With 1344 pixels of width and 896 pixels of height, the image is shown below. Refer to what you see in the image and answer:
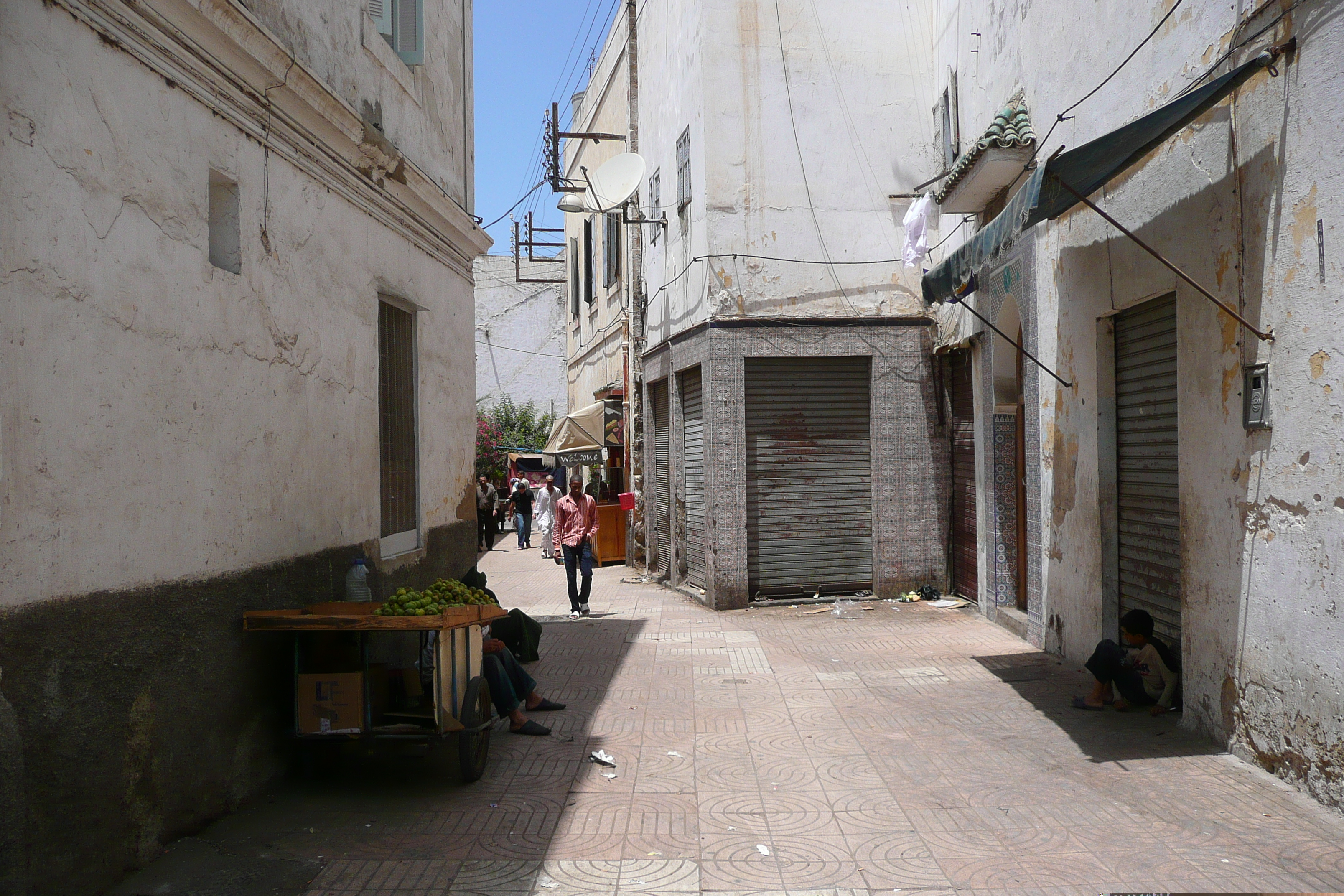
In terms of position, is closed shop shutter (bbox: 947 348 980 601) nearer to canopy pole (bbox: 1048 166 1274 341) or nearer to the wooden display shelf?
canopy pole (bbox: 1048 166 1274 341)

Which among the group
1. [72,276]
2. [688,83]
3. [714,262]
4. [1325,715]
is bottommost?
[1325,715]

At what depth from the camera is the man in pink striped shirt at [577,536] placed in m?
12.4

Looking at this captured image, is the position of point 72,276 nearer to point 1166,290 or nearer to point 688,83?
point 1166,290

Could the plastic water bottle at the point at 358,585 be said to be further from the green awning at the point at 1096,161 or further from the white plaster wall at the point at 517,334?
the white plaster wall at the point at 517,334

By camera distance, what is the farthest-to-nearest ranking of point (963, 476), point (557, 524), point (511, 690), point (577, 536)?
point (557, 524) → point (577, 536) → point (963, 476) → point (511, 690)

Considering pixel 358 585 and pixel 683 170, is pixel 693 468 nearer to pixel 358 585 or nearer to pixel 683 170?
pixel 683 170

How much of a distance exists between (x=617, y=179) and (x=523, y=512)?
11002 millimetres

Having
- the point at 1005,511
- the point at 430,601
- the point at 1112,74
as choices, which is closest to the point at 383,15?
the point at 430,601

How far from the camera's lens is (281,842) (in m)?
4.76

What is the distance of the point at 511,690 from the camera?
6.48 m

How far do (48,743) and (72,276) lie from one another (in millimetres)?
1817

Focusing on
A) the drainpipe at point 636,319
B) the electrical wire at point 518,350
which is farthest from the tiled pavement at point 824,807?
the electrical wire at point 518,350

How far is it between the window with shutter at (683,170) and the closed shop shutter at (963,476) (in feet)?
13.8

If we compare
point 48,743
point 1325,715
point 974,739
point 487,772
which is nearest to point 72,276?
point 48,743
